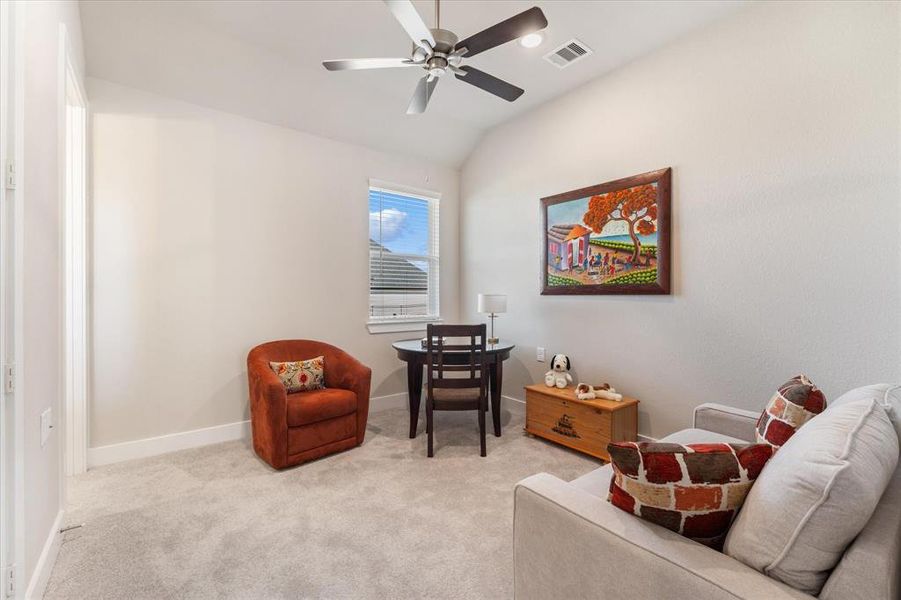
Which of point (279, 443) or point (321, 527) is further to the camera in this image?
point (279, 443)

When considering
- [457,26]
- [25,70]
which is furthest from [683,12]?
[25,70]

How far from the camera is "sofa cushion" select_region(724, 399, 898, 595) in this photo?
770 millimetres

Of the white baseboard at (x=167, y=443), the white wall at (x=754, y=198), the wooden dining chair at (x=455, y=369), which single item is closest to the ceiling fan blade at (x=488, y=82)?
the white wall at (x=754, y=198)

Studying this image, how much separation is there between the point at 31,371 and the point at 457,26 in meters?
2.88

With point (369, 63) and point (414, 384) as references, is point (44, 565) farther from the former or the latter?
point (369, 63)

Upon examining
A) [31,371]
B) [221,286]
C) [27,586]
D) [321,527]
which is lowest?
[321,527]

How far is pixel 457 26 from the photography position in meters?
2.62

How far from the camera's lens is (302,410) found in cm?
271

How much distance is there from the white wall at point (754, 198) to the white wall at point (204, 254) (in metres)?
2.15

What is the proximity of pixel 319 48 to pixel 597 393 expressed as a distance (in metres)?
3.30

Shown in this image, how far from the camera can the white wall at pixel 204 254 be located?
9.11ft

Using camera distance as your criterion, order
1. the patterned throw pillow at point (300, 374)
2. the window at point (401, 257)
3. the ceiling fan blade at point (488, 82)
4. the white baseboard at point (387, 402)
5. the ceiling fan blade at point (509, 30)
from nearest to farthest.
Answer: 1. the ceiling fan blade at point (509, 30)
2. the ceiling fan blade at point (488, 82)
3. the patterned throw pillow at point (300, 374)
4. the white baseboard at point (387, 402)
5. the window at point (401, 257)

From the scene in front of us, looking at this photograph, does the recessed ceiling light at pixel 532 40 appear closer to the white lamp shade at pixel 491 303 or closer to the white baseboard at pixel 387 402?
the white lamp shade at pixel 491 303

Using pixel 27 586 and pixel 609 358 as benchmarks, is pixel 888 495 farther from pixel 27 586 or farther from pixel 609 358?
pixel 27 586
